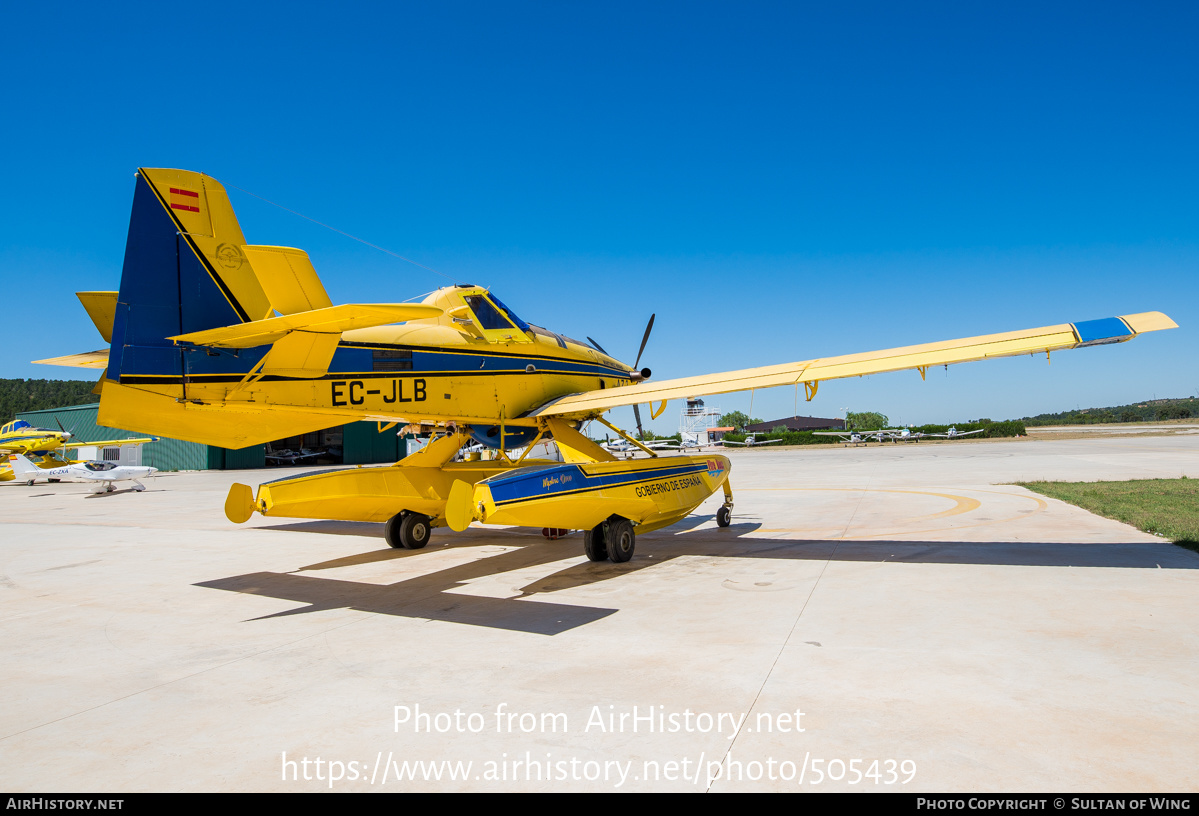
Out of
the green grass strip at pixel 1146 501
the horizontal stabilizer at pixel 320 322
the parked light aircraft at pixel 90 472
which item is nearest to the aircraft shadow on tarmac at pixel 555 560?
the green grass strip at pixel 1146 501

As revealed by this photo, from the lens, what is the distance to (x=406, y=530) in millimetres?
10523

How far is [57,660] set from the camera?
5.24 m

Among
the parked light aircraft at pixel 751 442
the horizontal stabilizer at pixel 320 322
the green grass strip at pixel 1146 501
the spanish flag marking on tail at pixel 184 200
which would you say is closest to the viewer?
the horizontal stabilizer at pixel 320 322

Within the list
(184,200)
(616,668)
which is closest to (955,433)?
(616,668)

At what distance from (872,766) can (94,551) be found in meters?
12.1

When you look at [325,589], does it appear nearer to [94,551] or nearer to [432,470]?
[432,470]

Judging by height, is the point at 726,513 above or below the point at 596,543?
below

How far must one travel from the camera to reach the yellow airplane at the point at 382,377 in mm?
6977

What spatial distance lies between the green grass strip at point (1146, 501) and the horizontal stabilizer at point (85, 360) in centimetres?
1385

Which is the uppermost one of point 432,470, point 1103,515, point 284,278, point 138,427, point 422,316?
point 284,278

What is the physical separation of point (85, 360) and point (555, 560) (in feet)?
20.9

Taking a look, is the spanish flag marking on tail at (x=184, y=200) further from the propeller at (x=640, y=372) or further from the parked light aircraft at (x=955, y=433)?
the parked light aircraft at (x=955, y=433)

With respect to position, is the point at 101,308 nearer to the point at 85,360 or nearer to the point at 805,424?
the point at 85,360
